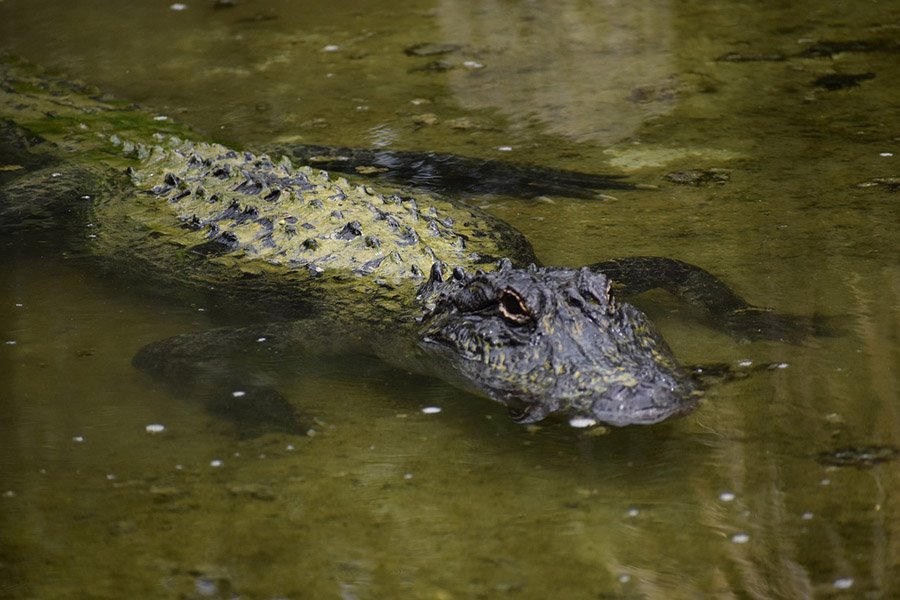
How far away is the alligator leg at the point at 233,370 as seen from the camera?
372cm

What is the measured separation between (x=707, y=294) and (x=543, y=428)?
46.6 inches

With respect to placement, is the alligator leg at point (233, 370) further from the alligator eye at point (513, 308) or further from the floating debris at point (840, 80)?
the floating debris at point (840, 80)

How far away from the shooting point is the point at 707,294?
14.0ft

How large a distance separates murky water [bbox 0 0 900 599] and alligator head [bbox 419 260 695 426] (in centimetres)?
11

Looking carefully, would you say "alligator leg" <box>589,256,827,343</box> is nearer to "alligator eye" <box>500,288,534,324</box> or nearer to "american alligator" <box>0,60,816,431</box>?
"american alligator" <box>0,60,816,431</box>

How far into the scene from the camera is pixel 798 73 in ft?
22.9

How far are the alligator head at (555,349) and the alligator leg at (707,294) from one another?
0.50m

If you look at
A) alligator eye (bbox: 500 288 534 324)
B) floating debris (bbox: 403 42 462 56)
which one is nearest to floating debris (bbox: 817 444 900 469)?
alligator eye (bbox: 500 288 534 324)

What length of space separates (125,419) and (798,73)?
5.22 metres

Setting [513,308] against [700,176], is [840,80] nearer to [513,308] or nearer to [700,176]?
[700,176]


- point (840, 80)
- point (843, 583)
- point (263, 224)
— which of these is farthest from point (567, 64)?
point (843, 583)

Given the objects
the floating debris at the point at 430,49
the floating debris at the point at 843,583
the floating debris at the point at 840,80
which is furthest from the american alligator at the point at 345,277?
the floating debris at the point at 840,80

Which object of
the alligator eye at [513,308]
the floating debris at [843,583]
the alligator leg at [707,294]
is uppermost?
the alligator eye at [513,308]

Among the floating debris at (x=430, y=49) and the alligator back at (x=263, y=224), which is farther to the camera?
the floating debris at (x=430, y=49)
